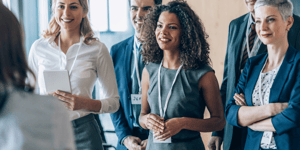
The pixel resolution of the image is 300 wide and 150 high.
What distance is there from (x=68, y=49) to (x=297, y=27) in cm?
155

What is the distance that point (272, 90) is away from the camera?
4.77 feet

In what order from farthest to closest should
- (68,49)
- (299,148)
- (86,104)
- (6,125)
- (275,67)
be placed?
(68,49) < (86,104) < (275,67) < (299,148) < (6,125)

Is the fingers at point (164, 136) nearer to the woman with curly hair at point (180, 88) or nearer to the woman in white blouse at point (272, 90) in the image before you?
the woman with curly hair at point (180, 88)

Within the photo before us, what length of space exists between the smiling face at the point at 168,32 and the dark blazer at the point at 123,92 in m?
0.57

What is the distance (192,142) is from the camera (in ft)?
5.23

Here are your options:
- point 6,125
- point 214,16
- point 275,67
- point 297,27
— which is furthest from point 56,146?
point 214,16

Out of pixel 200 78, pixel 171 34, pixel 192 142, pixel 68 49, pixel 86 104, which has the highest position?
pixel 171 34

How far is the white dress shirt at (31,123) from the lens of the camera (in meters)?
0.58

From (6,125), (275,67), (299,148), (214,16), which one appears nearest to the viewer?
(6,125)

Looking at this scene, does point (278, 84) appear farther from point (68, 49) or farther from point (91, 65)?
point (68, 49)

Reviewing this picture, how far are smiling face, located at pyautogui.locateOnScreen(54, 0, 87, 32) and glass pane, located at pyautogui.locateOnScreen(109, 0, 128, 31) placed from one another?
402 centimetres

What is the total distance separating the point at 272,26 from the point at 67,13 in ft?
4.10

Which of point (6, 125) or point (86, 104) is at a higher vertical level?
point (6, 125)

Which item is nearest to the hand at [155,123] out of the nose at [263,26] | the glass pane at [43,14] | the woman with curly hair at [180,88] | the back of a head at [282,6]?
the woman with curly hair at [180,88]
